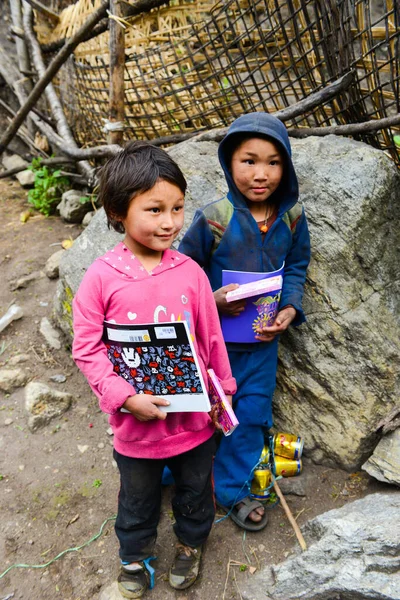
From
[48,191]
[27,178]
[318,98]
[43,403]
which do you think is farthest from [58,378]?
[27,178]

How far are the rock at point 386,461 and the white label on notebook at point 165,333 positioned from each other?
4.92ft

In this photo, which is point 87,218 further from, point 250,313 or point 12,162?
point 250,313

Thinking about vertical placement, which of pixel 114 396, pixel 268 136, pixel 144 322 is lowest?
pixel 114 396

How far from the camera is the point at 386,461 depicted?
8.32 feet

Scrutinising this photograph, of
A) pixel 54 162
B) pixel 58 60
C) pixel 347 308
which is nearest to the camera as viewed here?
pixel 347 308

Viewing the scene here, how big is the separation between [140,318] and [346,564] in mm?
1200

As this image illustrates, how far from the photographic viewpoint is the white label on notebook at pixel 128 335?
5.73 ft

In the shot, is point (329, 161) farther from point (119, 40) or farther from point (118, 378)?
point (119, 40)

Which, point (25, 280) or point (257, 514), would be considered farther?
point (25, 280)

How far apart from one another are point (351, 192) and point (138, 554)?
2.05 m

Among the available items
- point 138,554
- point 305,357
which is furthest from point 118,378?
point 305,357

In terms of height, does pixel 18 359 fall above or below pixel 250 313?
below

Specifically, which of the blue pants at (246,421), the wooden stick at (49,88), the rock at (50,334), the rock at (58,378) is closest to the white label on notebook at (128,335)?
the blue pants at (246,421)

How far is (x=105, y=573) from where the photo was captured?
7.58 feet
